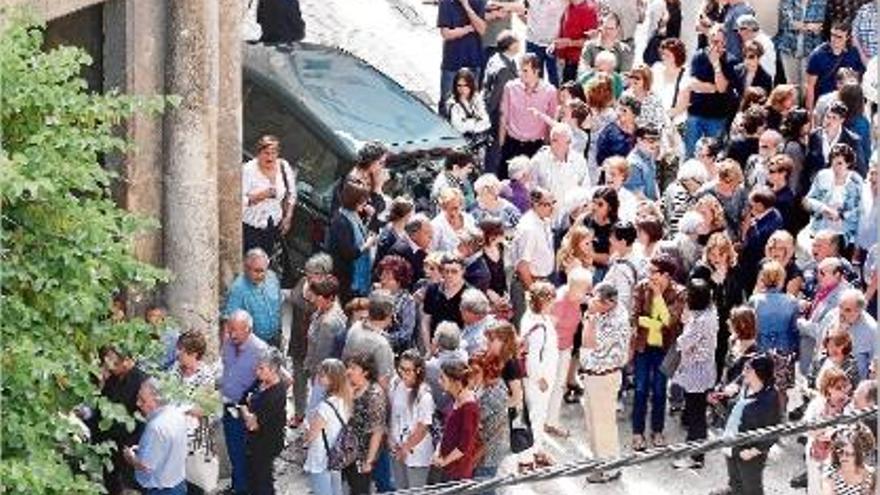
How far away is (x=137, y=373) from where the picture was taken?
17.0m

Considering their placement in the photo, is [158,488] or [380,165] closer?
[158,488]

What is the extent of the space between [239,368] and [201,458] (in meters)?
0.61

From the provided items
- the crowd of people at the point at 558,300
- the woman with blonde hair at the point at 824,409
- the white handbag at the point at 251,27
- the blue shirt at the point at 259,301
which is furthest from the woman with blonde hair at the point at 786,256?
the white handbag at the point at 251,27

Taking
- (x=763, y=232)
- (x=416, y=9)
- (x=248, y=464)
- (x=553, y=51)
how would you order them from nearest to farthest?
1. (x=248, y=464)
2. (x=763, y=232)
3. (x=553, y=51)
4. (x=416, y=9)

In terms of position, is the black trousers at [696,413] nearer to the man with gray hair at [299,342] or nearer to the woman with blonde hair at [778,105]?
the man with gray hair at [299,342]

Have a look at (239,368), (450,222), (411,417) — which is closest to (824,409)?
(411,417)

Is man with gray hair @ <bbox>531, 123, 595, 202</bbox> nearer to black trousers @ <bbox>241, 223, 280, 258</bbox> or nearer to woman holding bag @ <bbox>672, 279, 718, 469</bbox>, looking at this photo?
black trousers @ <bbox>241, 223, 280, 258</bbox>

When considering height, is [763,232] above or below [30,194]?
below

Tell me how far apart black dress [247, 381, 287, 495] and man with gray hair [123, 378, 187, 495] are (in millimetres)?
726

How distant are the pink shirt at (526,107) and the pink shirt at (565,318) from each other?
14.9ft

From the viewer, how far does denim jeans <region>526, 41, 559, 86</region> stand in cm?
2633

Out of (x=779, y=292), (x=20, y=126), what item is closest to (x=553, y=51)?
(x=779, y=292)

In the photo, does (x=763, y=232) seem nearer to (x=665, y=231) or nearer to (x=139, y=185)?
(x=665, y=231)

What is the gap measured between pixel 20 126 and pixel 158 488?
3.79m
